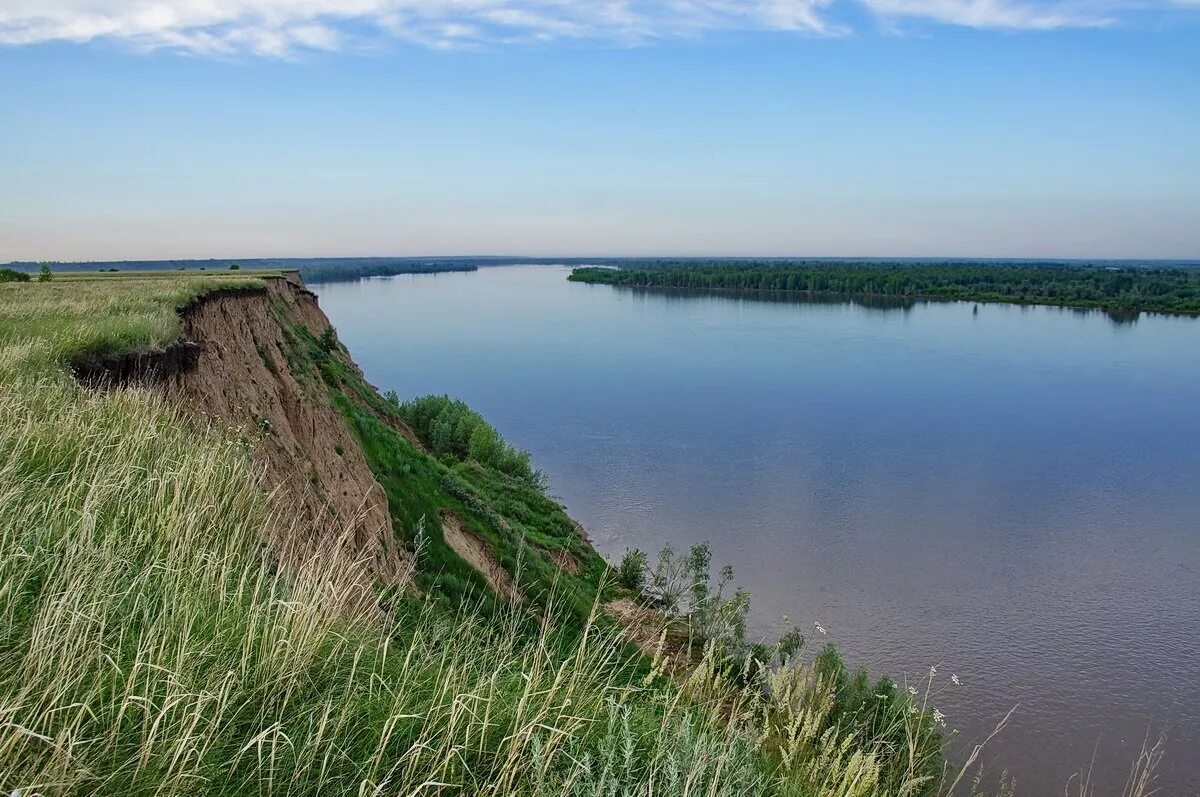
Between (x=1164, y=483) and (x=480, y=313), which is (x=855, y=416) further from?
(x=480, y=313)

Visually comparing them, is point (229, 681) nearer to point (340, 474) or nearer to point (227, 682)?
point (227, 682)

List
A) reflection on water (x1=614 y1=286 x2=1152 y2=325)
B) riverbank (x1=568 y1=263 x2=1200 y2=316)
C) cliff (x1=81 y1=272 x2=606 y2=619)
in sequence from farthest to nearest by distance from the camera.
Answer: riverbank (x1=568 y1=263 x2=1200 y2=316), reflection on water (x1=614 y1=286 x2=1152 y2=325), cliff (x1=81 y1=272 x2=606 y2=619)

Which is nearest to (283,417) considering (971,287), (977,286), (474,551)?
(474,551)

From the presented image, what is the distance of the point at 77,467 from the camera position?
14.5 feet

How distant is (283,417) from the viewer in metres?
13.3

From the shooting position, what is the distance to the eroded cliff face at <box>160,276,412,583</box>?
8.44 metres

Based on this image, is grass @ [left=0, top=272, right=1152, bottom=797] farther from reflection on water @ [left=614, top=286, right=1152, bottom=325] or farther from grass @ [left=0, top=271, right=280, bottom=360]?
reflection on water @ [left=614, top=286, right=1152, bottom=325]

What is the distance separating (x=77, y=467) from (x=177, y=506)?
794 mm

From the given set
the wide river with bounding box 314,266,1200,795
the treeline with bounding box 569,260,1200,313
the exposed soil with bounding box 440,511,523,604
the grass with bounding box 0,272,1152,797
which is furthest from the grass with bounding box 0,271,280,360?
the treeline with bounding box 569,260,1200,313

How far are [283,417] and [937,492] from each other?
23.5 m

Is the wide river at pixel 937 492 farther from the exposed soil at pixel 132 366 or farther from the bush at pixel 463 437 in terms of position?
the exposed soil at pixel 132 366

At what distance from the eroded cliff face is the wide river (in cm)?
1060

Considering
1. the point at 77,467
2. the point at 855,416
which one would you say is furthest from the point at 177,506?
the point at 855,416

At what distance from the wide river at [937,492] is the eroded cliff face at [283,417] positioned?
1060cm
